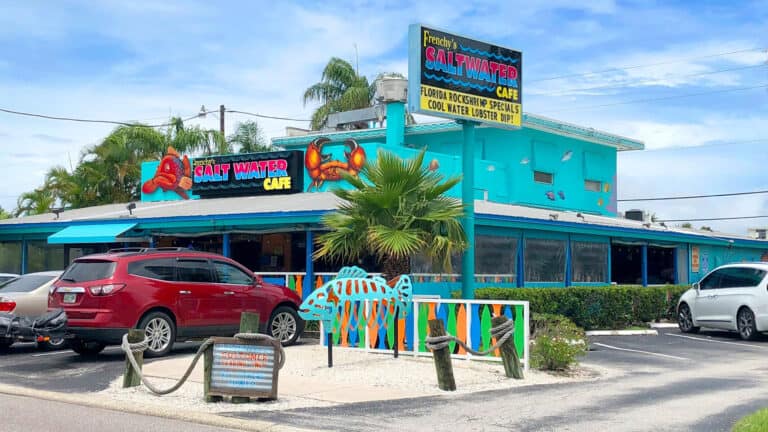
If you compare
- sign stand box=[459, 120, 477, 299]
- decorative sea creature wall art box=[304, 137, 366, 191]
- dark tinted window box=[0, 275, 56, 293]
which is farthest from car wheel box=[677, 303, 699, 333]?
dark tinted window box=[0, 275, 56, 293]

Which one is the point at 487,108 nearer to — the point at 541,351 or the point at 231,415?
the point at 541,351

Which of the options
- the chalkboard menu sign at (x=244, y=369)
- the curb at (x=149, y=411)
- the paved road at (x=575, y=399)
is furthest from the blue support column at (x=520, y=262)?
the curb at (x=149, y=411)

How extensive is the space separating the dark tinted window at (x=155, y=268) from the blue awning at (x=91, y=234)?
6.88 metres

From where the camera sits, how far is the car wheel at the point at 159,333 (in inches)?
608

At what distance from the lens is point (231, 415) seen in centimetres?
1042

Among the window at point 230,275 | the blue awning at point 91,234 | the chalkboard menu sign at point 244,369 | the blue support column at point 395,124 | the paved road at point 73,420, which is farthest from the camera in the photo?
the blue support column at point 395,124

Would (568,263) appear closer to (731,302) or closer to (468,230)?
(731,302)

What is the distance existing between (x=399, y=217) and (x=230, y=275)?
3.33 m

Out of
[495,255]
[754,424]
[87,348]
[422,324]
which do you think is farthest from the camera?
[495,255]

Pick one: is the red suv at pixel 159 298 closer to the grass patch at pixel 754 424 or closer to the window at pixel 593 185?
the grass patch at pixel 754 424

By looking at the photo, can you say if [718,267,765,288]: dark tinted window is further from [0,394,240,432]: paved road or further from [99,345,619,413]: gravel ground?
[0,394,240,432]: paved road

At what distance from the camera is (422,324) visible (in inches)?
632

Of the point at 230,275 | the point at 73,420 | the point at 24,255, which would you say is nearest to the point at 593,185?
the point at 24,255

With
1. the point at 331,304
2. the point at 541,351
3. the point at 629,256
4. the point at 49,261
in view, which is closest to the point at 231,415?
the point at 331,304
